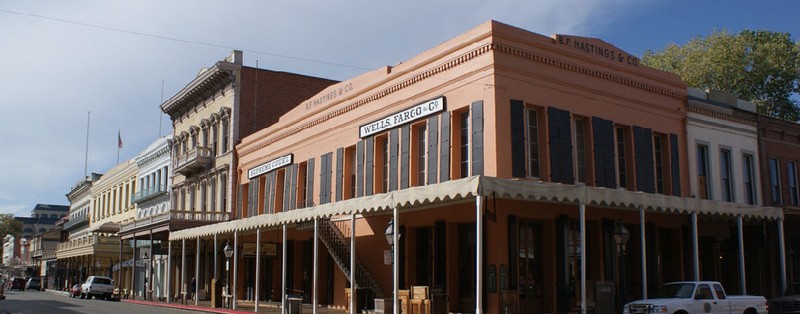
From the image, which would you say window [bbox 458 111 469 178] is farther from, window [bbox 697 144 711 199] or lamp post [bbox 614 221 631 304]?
window [bbox 697 144 711 199]

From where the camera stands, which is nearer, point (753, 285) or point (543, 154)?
point (543, 154)

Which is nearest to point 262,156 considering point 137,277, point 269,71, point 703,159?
point 269,71

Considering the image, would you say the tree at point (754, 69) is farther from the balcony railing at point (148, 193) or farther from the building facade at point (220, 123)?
the balcony railing at point (148, 193)

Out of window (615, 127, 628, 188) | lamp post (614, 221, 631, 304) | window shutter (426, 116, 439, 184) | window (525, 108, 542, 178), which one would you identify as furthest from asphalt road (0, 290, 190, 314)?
window (615, 127, 628, 188)

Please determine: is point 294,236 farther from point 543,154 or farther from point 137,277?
point 137,277

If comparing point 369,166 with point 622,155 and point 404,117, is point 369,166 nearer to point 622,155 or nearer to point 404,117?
point 404,117

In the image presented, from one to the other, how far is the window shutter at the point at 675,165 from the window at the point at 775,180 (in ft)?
18.8

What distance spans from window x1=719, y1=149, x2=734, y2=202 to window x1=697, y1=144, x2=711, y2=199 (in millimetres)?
733

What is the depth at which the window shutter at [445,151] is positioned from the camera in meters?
21.9

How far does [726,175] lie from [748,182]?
1.40 metres

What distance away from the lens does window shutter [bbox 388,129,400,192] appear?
961 inches

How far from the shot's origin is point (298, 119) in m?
31.6

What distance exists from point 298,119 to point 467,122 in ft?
37.2

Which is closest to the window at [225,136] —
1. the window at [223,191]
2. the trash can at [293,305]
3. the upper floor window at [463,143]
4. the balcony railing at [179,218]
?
the window at [223,191]
